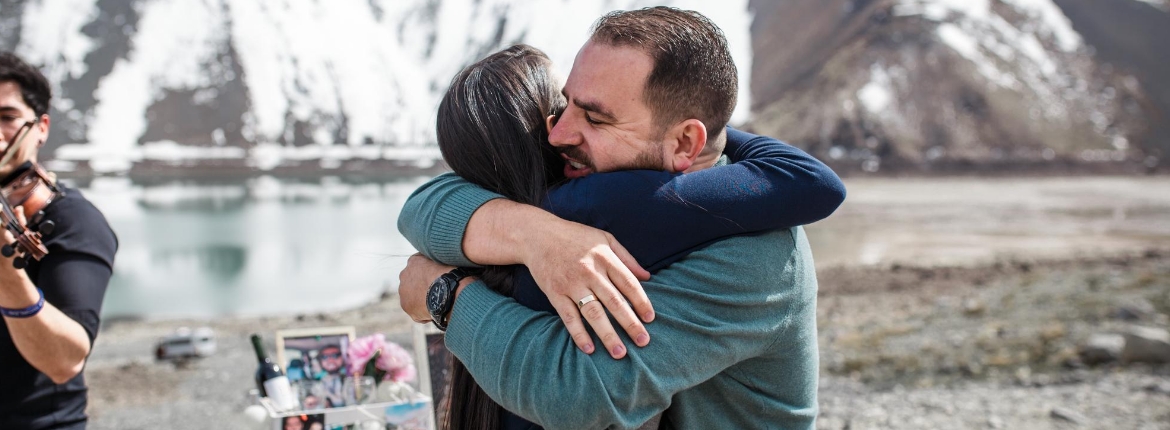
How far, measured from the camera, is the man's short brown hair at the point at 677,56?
1.44 meters

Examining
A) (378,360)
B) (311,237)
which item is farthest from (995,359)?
(311,237)

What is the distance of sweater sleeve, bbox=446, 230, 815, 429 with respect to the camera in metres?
1.37

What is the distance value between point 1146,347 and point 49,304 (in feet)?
32.2

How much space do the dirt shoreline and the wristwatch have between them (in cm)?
165

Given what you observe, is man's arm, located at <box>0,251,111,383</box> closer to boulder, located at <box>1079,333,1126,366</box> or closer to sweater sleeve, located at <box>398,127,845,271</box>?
sweater sleeve, located at <box>398,127,845,271</box>

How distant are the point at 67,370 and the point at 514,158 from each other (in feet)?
5.64

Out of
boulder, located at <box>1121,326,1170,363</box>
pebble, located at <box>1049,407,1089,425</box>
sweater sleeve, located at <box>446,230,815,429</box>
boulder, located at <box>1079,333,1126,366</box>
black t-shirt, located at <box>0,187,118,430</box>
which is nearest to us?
sweater sleeve, located at <box>446,230,815,429</box>

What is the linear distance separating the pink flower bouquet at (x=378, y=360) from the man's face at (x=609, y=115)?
178 cm

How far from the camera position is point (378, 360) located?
311 cm

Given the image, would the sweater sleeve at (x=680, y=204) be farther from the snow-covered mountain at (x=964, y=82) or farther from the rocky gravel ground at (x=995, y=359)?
the snow-covered mountain at (x=964, y=82)

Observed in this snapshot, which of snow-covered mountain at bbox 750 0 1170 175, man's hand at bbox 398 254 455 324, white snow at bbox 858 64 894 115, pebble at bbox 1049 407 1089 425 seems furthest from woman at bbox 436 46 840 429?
white snow at bbox 858 64 894 115

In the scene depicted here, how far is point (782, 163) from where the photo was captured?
61.3 inches

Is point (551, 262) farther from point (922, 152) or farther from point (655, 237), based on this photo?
point (922, 152)

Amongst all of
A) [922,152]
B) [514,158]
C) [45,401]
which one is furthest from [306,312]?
[922,152]
